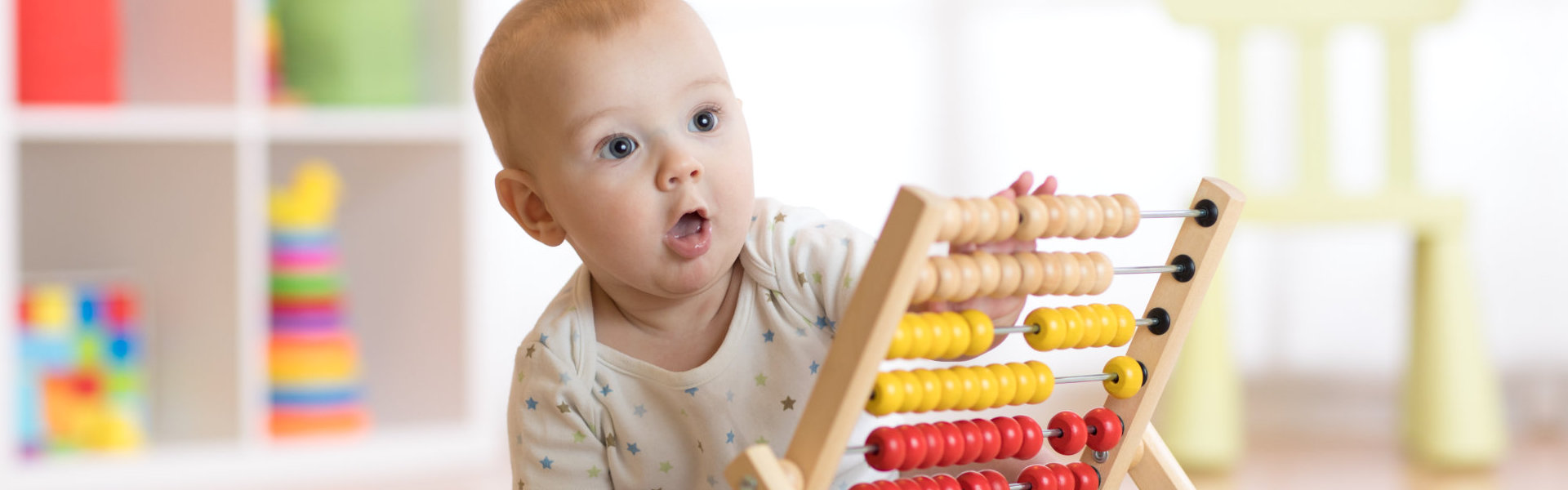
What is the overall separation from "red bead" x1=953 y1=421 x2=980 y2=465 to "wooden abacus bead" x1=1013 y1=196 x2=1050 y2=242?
0.43 ft

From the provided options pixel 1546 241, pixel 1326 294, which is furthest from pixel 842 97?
pixel 1546 241

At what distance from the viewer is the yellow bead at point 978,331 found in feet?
2.97

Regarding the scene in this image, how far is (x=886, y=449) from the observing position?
2.96 feet

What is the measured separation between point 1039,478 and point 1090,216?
0.19 metres

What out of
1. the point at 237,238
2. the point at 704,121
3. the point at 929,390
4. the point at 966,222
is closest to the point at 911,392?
the point at 929,390

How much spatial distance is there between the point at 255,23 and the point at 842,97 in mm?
927

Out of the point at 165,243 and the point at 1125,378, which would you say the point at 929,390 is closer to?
the point at 1125,378

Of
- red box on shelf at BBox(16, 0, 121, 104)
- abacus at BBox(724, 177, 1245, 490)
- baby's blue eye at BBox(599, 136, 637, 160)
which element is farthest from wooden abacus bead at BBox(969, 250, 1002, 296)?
red box on shelf at BBox(16, 0, 121, 104)

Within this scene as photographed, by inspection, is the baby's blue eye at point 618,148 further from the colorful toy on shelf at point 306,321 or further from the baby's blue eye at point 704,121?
the colorful toy on shelf at point 306,321

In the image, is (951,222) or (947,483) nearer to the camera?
(951,222)

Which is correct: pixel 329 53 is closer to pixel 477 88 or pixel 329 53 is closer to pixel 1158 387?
pixel 477 88

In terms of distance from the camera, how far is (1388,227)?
2338 millimetres

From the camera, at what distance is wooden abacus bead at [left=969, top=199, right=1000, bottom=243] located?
86cm

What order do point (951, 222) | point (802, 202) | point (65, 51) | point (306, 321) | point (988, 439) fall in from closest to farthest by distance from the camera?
point (951, 222) < point (988, 439) < point (65, 51) < point (306, 321) < point (802, 202)
